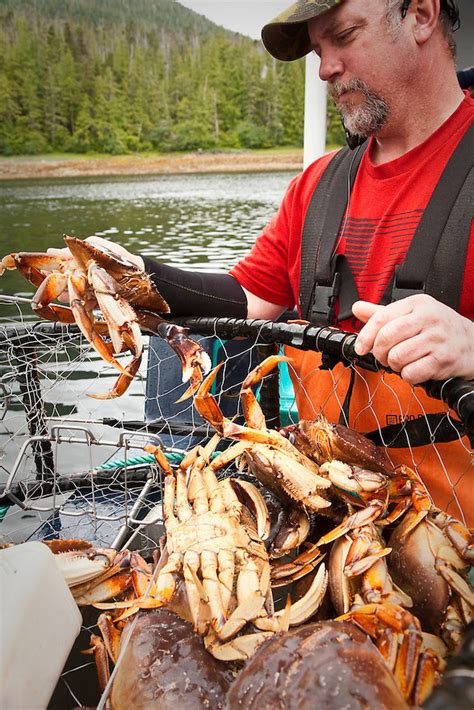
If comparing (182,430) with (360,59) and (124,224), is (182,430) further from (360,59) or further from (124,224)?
(124,224)

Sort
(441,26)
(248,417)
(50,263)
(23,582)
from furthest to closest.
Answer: (50,263), (441,26), (248,417), (23,582)

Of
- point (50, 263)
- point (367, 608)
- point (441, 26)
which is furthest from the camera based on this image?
point (50, 263)

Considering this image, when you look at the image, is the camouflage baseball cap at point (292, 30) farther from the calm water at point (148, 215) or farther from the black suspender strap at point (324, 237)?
the calm water at point (148, 215)

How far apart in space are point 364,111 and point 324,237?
0.48 metres

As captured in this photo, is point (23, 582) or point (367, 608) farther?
point (367, 608)

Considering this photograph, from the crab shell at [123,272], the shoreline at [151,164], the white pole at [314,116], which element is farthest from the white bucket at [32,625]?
the shoreline at [151,164]

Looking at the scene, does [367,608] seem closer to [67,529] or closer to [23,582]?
[23,582]

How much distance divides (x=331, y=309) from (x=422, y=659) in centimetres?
136

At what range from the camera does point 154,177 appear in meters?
44.7

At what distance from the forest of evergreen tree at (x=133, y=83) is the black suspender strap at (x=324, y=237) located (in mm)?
49492

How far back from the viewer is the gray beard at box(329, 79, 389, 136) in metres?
2.20

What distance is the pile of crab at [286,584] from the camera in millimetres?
1016

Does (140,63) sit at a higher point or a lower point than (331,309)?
higher

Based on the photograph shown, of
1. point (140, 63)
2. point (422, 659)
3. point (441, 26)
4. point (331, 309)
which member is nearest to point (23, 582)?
point (422, 659)
